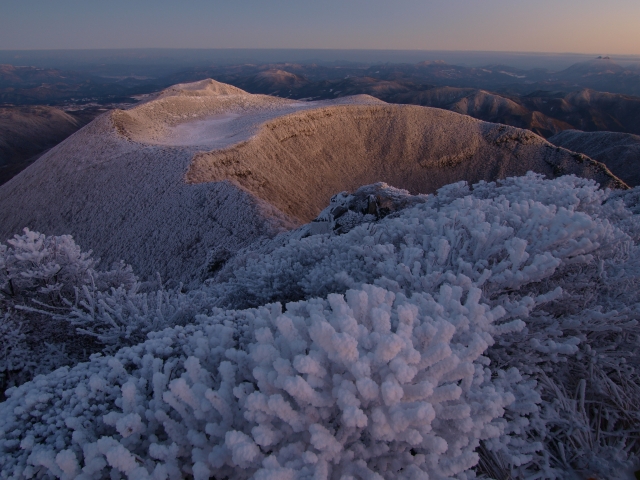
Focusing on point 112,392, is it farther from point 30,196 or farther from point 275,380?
point 30,196

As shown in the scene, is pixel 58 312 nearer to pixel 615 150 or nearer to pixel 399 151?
pixel 399 151

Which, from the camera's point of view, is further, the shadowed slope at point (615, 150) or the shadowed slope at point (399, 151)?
the shadowed slope at point (615, 150)

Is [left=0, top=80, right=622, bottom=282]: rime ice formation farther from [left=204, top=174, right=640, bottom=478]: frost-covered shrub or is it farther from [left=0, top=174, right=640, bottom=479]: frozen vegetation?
[left=0, top=174, right=640, bottom=479]: frozen vegetation

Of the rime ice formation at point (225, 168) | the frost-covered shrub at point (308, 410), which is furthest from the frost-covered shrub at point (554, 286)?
the rime ice formation at point (225, 168)

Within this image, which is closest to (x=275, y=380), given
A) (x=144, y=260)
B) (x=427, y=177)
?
(x=144, y=260)

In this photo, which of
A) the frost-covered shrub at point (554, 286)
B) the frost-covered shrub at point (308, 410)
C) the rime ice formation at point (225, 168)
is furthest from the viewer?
the rime ice formation at point (225, 168)

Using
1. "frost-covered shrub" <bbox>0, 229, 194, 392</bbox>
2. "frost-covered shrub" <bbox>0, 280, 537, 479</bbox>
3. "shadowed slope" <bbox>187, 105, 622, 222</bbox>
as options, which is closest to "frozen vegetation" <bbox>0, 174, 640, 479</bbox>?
"frost-covered shrub" <bbox>0, 280, 537, 479</bbox>

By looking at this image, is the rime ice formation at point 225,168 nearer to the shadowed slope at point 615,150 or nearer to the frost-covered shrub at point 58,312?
the frost-covered shrub at point 58,312
